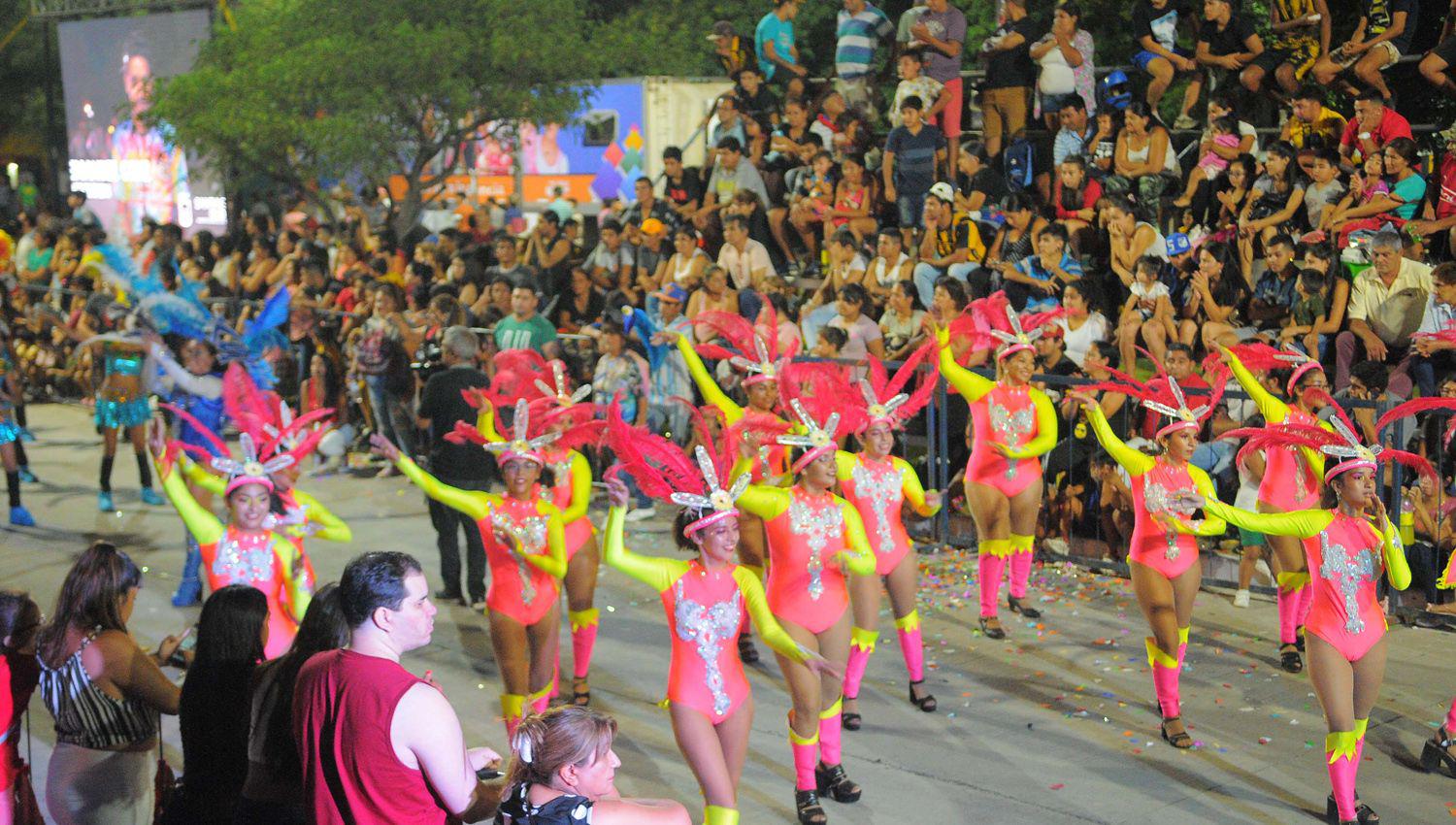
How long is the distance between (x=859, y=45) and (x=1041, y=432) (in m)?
6.28

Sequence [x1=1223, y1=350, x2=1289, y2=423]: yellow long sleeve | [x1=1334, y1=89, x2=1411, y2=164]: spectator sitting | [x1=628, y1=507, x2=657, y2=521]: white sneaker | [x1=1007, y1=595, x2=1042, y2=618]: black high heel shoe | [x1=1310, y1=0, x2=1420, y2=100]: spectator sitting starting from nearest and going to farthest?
[x1=1223, y1=350, x2=1289, y2=423]: yellow long sleeve < [x1=1007, y1=595, x2=1042, y2=618]: black high heel shoe < [x1=1334, y1=89, x2=1411, y2=164]: spectator sitting < [x1=1310, y1=0, x2=1420, y2=100]: spectator sitting < [x1=628, y1=507, x2=657, y2=521]: white sneaker

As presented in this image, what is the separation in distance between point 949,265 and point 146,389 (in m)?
6.50

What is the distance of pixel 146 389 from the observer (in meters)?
12.2

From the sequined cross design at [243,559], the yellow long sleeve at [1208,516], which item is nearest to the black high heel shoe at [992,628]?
the yellow long sleeve at [1208,516]

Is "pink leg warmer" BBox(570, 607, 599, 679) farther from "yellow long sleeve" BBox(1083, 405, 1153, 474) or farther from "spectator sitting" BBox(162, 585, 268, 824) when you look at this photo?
"spectator sitting" BBox(162, 585, 268, 824)

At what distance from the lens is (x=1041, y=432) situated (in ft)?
29.2

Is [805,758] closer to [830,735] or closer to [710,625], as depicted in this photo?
[830,735]

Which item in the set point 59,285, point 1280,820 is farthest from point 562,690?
point 59,285

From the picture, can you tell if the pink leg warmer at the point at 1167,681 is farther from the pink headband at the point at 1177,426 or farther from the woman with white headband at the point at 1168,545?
the pink headband at the point at 1177,426

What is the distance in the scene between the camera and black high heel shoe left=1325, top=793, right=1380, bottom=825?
637 cm

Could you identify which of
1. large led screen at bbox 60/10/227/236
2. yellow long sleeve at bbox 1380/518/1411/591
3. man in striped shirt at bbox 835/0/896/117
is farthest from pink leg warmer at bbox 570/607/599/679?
large led screen at bbox 60/10/227/236

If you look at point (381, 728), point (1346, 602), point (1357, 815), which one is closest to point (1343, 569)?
point (1346, 602)

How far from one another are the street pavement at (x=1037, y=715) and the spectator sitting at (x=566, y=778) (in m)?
3.04

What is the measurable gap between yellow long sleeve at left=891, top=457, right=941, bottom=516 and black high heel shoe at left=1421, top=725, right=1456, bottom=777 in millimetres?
2514
